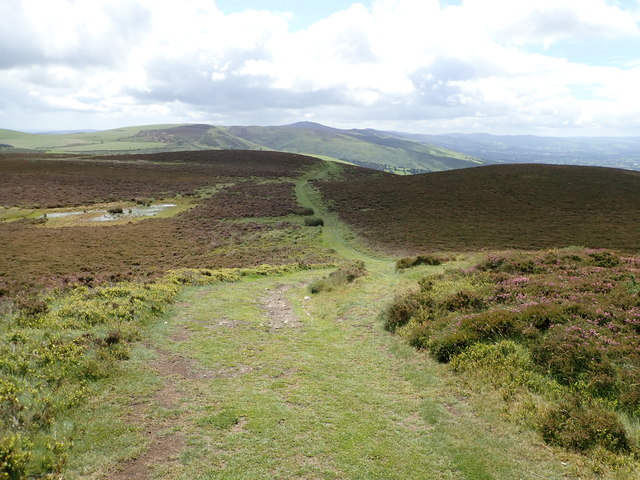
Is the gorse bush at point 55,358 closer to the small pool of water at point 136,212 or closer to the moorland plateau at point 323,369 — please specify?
the moorland plateau at point 323,369

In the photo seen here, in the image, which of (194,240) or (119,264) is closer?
(119,264)

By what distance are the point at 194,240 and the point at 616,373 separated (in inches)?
1500

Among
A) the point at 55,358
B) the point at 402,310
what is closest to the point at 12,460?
the point at 55,358

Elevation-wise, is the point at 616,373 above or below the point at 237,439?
above

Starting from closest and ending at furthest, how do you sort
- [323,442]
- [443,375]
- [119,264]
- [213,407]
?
1. [323,442]
2. [213,407]
3. [443,375]
4. [119,264]

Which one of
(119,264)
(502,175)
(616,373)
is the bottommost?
(119,264)

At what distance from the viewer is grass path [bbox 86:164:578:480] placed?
22.3ft

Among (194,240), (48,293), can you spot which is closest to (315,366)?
(48,293)

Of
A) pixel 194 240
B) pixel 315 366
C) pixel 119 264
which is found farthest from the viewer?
pixel 194 240

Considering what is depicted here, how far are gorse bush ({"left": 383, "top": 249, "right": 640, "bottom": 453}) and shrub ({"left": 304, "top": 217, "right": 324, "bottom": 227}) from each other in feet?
96.4

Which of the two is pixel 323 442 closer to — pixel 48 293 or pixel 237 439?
pixel 237 439

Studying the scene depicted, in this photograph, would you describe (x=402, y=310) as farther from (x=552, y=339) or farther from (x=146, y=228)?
(x=146, y=228)

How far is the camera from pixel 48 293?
57.2ft

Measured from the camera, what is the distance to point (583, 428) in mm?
7520
